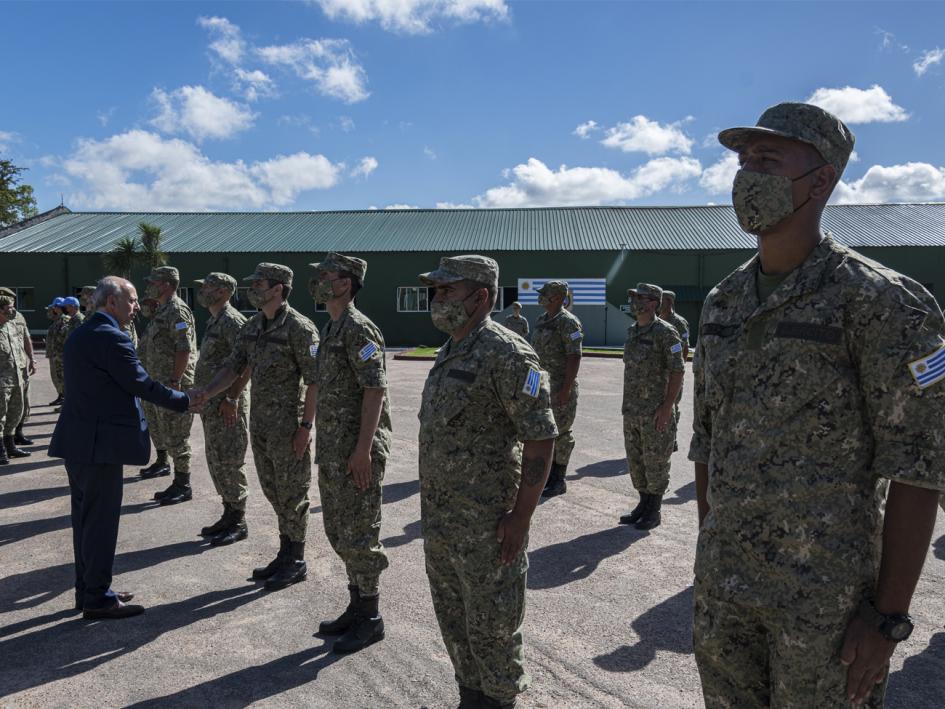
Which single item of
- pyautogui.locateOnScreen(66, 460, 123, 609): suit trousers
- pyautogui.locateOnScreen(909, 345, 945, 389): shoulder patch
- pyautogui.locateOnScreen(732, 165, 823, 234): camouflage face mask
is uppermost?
pyautogui.locateOnScreen(732, 165, 823, 234): camouflage face mask

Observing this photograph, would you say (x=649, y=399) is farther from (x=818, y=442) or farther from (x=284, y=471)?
(x=818, y=442)

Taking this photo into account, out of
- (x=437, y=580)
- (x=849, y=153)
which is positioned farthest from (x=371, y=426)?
(x=849, y=153)

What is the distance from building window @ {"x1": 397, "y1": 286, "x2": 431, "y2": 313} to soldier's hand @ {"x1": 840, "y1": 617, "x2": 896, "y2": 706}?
2790cm

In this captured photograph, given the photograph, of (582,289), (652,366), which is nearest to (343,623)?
(652,366)

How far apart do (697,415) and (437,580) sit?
57.7 inches

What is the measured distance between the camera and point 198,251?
29.7 m

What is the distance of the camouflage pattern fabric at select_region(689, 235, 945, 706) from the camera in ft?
5.55

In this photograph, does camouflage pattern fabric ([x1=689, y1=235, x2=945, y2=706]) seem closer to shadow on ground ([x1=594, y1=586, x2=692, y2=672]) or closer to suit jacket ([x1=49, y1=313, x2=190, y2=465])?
shadow on ground ([x1=594, y1=586, x2=692, y2=672])

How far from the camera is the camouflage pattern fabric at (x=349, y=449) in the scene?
13.3 ft

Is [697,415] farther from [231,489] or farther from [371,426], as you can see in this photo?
[231,489]

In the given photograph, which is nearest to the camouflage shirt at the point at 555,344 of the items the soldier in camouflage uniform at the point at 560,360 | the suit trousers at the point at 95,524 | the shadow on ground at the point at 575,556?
the soldier in camouflage uniform at the point at 560,360

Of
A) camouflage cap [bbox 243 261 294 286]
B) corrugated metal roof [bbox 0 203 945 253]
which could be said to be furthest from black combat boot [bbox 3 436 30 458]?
corrugated metal roof [bbox 0 203 945 253]

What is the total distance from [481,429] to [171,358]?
5.34 meters

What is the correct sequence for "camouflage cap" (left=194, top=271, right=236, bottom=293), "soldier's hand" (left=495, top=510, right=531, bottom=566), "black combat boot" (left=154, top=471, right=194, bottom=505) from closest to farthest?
"soldier's hand" (left=495, top=510, right=531, bottom=566) → "camouflage cap" (left=194, top=271, right=236, bottom=293) → "black combat boot" (left=154, top=471, right=194, bottom=505)
